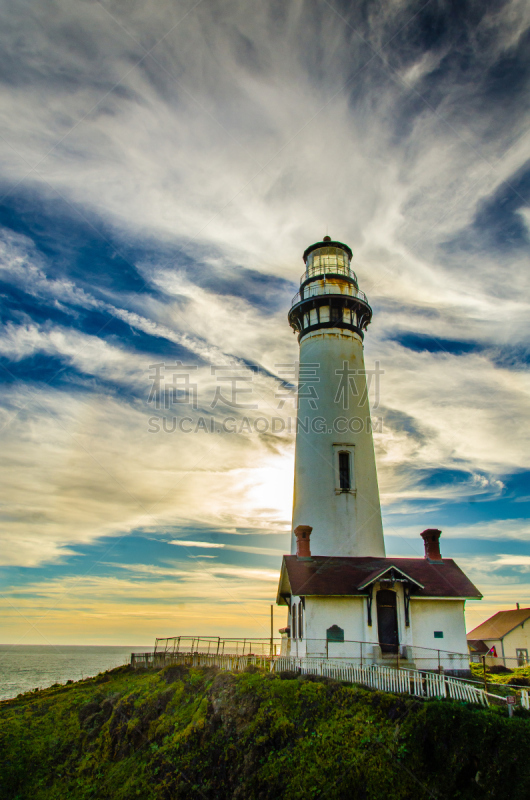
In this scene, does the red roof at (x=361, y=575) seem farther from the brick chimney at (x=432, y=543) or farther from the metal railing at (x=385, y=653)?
the metal railing at (x=385, y=653)

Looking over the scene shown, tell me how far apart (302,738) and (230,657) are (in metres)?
7.57

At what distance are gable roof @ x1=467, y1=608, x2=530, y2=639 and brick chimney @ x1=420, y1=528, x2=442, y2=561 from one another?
59.0ft

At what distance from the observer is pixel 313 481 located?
2444cm

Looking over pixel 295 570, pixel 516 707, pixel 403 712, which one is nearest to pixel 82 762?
pixel 295 570

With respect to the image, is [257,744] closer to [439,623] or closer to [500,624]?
[439,623]

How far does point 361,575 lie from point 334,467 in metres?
5.62

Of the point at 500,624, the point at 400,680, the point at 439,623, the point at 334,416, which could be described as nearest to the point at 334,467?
the point at 334,416

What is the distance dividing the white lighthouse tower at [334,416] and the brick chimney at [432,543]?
7.19 feet

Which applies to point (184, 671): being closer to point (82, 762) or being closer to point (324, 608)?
point (82, 762)

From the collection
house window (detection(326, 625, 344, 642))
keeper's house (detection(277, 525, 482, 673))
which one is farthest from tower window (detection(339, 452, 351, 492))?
house window (detection(326, 625, 344, 642))

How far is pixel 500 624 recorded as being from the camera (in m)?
36.8

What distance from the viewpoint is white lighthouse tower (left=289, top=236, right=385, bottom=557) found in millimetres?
23500

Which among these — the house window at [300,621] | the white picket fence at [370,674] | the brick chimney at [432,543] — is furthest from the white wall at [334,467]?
the white picket fence at [370,674]

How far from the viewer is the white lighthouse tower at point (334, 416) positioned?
Answer: 23.5 metres
